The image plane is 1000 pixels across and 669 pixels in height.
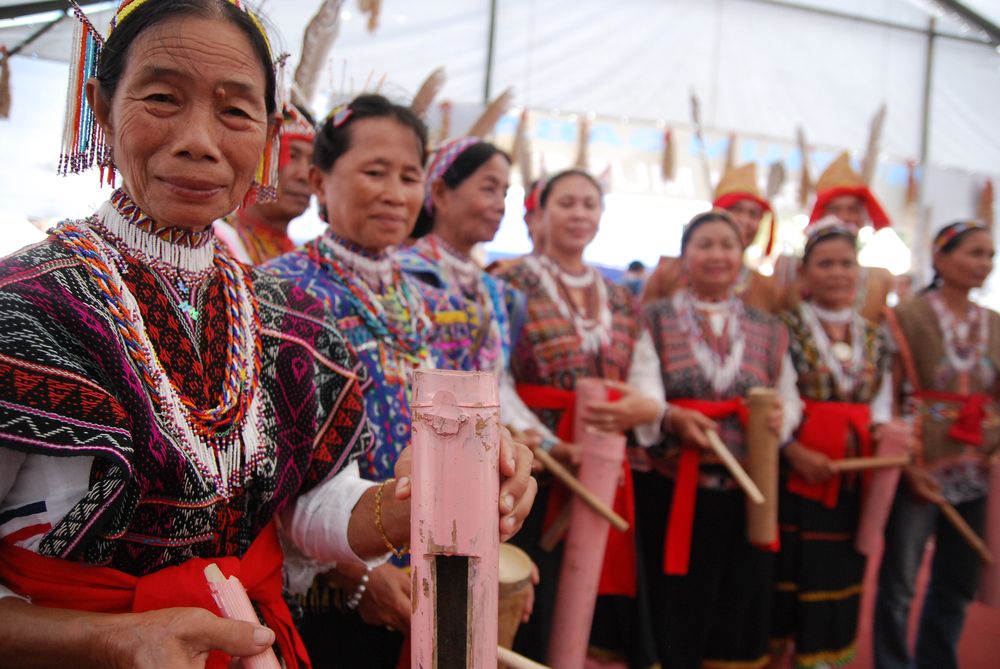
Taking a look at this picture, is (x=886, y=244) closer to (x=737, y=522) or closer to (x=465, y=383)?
(x=737, y=522)

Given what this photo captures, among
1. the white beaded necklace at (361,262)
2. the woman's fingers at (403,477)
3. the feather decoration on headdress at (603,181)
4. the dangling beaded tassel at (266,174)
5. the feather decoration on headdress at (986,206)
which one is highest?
the feather decoration on headdress at (986,206)

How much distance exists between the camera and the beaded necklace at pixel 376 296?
1678mm

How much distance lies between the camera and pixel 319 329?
118 cm

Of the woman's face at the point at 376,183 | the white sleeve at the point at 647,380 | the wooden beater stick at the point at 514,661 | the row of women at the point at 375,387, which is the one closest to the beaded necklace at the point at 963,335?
the row of women at the point at 375,387

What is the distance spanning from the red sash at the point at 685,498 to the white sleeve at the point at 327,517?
1.69 meters

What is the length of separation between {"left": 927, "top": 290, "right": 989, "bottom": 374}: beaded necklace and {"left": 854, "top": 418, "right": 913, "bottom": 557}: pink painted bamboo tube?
56 centimetres

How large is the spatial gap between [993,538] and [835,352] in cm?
111

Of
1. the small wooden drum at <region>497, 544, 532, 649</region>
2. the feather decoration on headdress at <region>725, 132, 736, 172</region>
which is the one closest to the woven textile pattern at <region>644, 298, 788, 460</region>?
the small wooden drum at <region>497, 544, 532, 649</region>

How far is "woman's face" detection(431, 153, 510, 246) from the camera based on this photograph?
7.47 ft

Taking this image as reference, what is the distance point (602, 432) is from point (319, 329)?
4.05 feet

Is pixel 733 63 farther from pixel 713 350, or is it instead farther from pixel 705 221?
pixel 713 350

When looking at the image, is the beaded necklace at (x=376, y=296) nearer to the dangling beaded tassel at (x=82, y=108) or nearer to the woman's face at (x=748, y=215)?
the dangling beaded tassel at (x=82, y=108)

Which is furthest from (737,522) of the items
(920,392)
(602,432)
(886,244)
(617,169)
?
(886,244)

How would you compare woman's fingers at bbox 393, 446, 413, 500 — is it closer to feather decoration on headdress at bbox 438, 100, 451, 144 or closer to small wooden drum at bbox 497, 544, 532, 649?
small wooden drum at bbox 497, 544, 532, 649
